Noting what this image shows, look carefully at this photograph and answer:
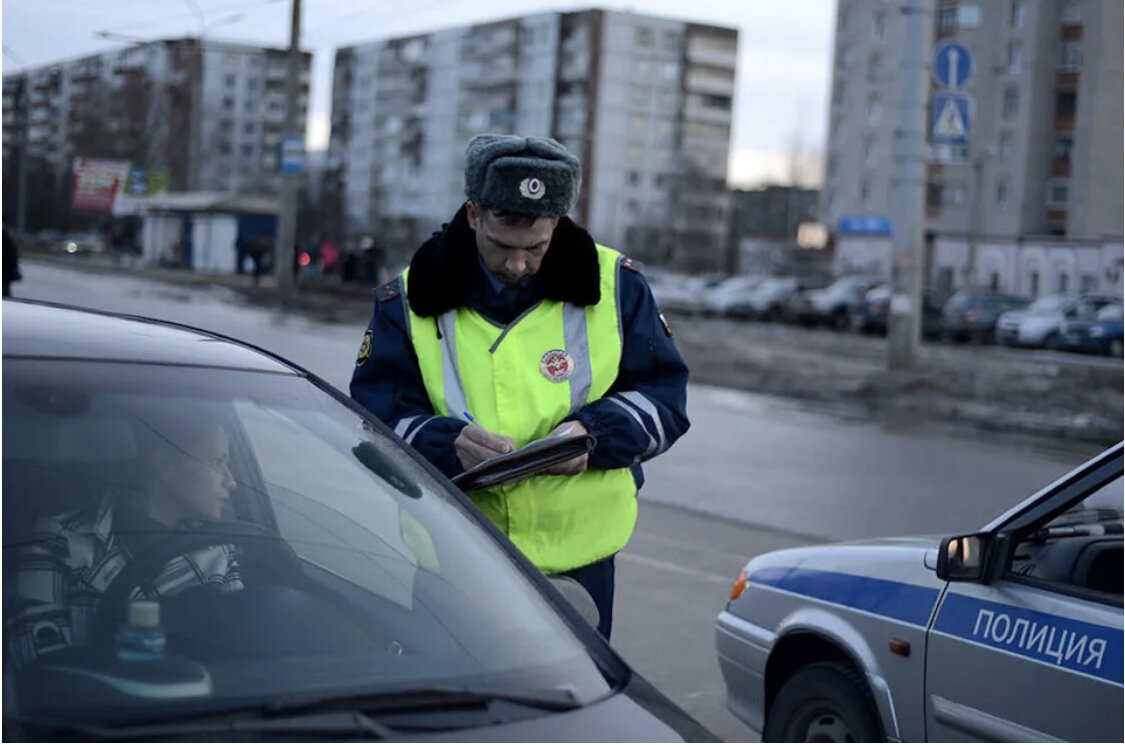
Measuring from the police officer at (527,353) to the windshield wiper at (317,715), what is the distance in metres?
1.17

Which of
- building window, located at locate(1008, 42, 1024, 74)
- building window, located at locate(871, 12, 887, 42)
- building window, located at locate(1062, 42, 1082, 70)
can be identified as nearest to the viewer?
building window, located at locate(1062, 42, 1082, 70)

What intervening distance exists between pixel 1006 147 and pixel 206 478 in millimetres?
68420

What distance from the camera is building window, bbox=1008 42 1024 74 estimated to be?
43.3 metres

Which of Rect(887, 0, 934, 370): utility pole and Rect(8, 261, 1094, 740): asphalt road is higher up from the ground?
Rect(887, 0, 934, 370): utility pole

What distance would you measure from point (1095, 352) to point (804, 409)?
2190 cm

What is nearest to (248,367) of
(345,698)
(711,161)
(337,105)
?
(345,698)

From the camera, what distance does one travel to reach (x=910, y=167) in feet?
80.7

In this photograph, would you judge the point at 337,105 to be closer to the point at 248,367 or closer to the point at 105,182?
the point at 105,182

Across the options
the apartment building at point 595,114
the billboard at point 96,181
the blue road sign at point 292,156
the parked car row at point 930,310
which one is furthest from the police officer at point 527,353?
the apartment building at point 595,114

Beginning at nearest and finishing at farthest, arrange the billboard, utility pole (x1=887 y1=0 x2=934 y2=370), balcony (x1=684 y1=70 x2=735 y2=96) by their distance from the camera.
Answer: utility pole (x1=887 y1=0 x2=934 y2=370) < the billboard < balcony (x1=684 y1=70 x2=735 y2=96)

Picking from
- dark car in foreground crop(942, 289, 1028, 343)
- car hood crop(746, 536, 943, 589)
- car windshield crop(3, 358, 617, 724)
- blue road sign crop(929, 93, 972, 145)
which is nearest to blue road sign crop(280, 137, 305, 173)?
dark car in foreground crop(942, 289, 1028, 343)

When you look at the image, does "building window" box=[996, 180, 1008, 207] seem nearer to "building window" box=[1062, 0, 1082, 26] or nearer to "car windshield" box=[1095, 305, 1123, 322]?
"car windshield" box=[1095, 305, 1123, 322]

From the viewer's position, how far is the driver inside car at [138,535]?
2.62 m

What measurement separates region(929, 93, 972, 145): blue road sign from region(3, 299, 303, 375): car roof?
20.9 metres
